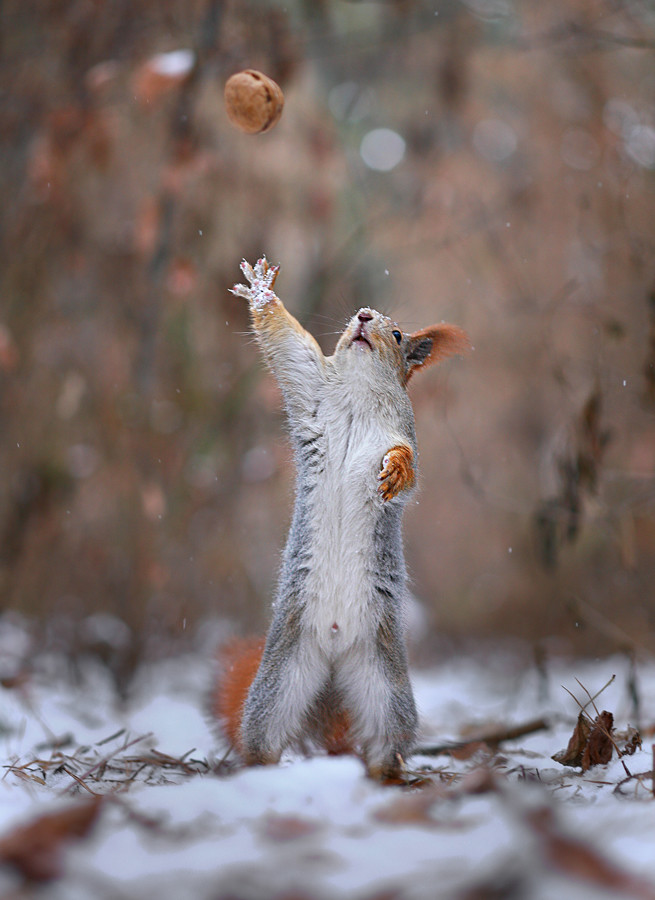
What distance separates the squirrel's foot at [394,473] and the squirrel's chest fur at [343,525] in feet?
0.19

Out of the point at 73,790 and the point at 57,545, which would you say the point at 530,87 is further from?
the point at 73,790

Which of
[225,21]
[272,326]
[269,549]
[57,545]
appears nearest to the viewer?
[272,326]

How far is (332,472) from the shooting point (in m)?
2.03

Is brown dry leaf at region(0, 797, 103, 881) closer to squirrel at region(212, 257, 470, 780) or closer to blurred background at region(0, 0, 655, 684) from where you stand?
squirrel at region(212, 257, 470, 780)

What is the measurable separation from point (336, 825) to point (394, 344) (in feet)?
4.18

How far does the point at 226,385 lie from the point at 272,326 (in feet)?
8.73

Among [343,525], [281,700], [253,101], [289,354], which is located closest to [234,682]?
[281,700]

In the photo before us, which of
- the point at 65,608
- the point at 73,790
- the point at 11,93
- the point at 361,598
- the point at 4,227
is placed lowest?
the point at 73,790

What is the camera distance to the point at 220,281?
4.66 meters

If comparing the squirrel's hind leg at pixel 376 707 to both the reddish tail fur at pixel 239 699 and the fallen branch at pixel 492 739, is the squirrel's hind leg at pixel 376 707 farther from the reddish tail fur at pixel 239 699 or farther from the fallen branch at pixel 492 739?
the fallen branch at pixel 492 739

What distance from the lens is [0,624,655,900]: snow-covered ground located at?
3.24ft

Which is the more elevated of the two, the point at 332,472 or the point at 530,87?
the point at 530,87

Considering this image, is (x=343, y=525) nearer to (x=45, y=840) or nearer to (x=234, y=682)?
(x=234, y=682)

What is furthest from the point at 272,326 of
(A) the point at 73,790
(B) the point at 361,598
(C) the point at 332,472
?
(A) the point at 73,790
